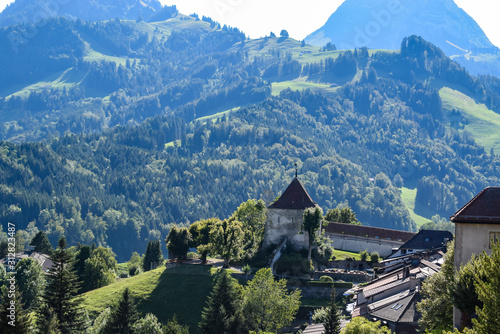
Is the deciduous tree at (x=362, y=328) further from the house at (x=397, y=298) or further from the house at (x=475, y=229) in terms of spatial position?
the house at (x=475, y=229)

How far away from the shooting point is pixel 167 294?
276ft

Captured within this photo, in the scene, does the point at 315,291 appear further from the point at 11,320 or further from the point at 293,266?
the point at 11,320

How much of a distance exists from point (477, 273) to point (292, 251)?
2197 inches

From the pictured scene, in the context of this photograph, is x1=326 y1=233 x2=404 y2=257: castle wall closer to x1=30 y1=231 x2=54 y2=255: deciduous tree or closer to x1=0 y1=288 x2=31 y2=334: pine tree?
x1=30 y1=231 x2=54 y2=255: deciduous tree

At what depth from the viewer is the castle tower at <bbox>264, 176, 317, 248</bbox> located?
305 ft

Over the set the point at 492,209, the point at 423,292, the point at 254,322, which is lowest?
the point at 254,322

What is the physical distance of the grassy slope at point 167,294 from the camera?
80438 mm

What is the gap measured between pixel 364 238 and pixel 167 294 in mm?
40114

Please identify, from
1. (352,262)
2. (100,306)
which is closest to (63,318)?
(100,306)

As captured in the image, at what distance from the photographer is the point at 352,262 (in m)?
96.6

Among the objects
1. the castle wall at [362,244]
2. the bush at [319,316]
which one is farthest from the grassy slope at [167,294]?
the castle wall at [362,244]

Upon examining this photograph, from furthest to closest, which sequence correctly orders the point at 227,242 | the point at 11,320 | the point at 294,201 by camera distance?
the point at 294,201, the point at 227,242, the point at 11,320

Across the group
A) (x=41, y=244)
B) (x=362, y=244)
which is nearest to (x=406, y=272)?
(x=362, y=244)

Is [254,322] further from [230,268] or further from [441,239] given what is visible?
[441,239]
